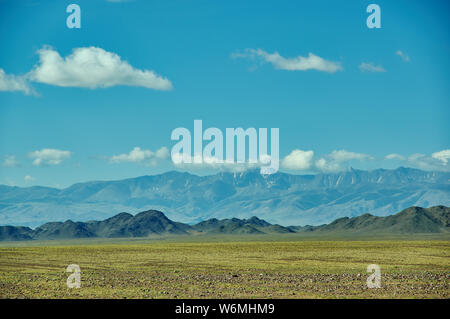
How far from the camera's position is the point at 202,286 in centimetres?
3759

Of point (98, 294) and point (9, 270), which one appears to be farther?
point (9, 270)
